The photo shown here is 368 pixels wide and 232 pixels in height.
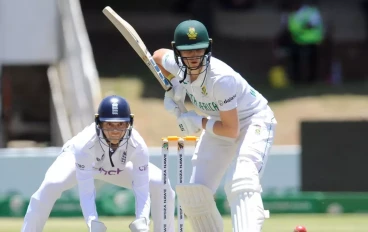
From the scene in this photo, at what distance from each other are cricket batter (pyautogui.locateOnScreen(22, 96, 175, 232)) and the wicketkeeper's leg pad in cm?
48

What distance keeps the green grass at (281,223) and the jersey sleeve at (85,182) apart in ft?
5.85

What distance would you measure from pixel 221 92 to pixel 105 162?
844 mm

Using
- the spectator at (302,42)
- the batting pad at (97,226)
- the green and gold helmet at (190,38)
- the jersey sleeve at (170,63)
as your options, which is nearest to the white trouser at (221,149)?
the jersey sleeve at (170,63)

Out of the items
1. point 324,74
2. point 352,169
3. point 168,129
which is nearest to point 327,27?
point 324,74

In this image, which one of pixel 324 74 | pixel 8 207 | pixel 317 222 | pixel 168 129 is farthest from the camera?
pixel 324 74

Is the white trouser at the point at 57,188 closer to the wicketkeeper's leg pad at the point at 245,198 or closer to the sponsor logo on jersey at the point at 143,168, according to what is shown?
the sponsor logo on jersey at the point at 143,168

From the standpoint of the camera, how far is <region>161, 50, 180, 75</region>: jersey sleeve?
18.7ft

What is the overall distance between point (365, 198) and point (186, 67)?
4305mm

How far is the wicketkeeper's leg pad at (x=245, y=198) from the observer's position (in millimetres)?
5230

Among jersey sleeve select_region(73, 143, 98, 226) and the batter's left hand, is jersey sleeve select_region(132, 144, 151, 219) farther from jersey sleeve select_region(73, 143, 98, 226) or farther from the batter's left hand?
the batter's left hand

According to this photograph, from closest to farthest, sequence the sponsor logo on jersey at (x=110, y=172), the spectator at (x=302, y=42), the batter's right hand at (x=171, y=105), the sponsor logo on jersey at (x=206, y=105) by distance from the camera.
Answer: the sponsor logo on jersey at (x=206, y=105), the batter's right hand at (x=171, y=105), the sponsor logo on jersey at (x=110, y=172), the spectator at (x=302, y=42)

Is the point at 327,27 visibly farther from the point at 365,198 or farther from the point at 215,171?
the point at 215,171

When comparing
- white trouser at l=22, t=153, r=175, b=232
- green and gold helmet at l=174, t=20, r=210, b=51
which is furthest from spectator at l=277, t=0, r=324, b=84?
green and gold helmet at l=174, t=20, r=210, b=51

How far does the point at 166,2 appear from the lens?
15.2 m
